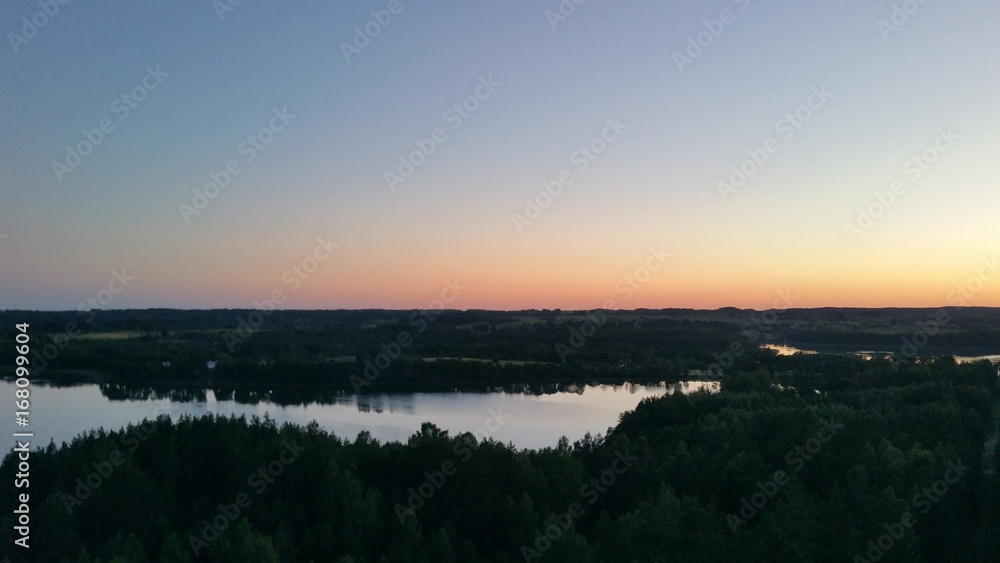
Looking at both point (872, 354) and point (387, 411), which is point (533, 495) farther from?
point (872, 354)

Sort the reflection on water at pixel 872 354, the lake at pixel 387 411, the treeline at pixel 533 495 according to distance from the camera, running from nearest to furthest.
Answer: the treeline at pixel 533 495
the lake at pixel 387 411
the reflection on water at pixel 872 354

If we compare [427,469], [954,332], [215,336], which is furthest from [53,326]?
[954,332]

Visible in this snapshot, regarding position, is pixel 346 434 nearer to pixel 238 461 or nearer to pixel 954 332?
pixel 238 461

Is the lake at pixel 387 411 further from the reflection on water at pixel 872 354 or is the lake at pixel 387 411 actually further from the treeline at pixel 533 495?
the reflection on water at pixel 872 354

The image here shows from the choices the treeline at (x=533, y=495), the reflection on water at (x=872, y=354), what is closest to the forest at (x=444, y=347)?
the reflection on water at (x=872, y=354)

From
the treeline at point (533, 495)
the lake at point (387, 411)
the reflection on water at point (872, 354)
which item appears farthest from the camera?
the reflection on water at point (872, 354)

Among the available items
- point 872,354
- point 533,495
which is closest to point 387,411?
point 533,495
